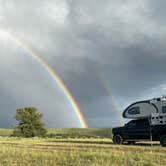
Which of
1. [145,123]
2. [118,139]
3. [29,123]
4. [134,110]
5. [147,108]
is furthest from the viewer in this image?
[29,123]

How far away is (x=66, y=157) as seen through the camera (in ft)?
47.6

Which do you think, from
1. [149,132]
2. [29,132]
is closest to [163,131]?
[149,132]

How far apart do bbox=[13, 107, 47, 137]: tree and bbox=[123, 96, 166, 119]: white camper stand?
1814 inches

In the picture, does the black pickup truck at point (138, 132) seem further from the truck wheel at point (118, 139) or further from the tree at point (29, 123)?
the tree at point (29, 123)

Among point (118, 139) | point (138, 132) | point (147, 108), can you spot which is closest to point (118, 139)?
point (118, 139)

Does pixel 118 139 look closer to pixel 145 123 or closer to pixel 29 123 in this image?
pixel 145 123

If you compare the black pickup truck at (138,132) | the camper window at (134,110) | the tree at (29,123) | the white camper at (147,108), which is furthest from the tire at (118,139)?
the tree at (29,123)

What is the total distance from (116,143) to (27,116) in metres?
46.8

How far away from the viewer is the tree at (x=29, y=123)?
225 ft

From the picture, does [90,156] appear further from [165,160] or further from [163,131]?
[163,131]

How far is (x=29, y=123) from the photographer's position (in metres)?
69.6

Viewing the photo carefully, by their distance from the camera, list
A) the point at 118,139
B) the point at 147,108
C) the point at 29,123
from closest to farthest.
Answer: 1. the point at 147,108
2. the point at 118,139
3. the point at 29,123

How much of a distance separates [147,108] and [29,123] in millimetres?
49114

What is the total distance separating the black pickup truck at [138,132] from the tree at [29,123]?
44.9 meters
